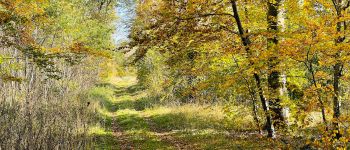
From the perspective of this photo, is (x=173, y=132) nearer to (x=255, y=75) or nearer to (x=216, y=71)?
(x=216, y=71)

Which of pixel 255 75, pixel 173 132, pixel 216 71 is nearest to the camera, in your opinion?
pixel 255 75

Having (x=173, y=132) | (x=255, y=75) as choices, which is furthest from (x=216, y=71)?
(x=173, y=132)

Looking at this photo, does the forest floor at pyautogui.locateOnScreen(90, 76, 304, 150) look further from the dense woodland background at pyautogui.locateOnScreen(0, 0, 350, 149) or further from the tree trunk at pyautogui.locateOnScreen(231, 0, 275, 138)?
the tree trunk at pyautogui.locateOnScreen(231, 0, 275, 138)

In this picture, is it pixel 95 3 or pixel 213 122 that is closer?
pixel 213 122

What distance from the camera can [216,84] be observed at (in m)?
8.19

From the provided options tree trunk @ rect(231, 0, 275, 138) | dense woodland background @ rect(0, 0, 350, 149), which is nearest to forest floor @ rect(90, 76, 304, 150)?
dense woodland background @ rect(0, 0, 350, 149)

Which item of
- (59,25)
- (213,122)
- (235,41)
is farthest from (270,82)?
(59,25)

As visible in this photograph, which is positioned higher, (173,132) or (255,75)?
(255,75)

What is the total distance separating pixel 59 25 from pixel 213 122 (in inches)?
291

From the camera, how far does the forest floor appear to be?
9.59 m

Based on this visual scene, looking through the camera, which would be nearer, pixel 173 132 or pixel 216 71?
pixel 216 71

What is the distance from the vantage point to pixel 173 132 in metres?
12.6

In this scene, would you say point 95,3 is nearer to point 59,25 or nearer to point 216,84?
point 59,25

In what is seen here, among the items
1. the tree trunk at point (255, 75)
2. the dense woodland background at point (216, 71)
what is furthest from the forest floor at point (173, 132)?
the tree trunk at point (255, 75)
